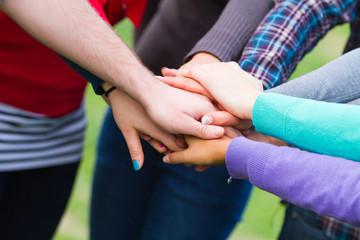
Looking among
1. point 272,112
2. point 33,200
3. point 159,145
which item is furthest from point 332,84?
point 33,200

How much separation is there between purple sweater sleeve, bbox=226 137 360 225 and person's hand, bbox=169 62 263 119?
0.53ft

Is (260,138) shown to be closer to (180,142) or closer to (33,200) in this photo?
(180,142)

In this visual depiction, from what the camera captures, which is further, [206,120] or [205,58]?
[205,58]

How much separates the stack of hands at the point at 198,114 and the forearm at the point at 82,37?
9 cm

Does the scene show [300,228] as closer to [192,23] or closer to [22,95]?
[192,23]

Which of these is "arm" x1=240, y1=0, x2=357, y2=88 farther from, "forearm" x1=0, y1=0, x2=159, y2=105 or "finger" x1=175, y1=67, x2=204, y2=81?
"forearm" x1=0, y1=0, x2=159, y2=105

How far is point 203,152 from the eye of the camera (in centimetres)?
111

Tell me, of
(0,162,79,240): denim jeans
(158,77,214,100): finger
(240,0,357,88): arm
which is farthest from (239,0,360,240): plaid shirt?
(0,162,79,240): denim jeans

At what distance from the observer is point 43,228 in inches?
60.2

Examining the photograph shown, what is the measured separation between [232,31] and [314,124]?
0.45 metres

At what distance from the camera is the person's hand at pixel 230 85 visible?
1.11 metres

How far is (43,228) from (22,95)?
44 centimetres

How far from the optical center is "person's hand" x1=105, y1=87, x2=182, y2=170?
3.98 feet

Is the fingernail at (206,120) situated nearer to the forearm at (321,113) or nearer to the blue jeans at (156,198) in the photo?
the forearm at (321,113)
